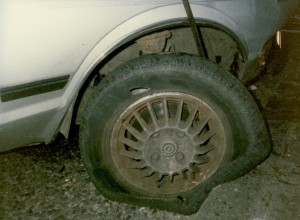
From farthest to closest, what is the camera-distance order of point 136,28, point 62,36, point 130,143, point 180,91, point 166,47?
point 166,47, point 130,143, point 180,91, point 136,28, point 62,36

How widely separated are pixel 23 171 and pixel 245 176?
187 centimetres

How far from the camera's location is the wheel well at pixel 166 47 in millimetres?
2586

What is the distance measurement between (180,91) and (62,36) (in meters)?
0.82

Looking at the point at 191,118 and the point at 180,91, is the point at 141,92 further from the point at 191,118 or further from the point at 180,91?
the point at 191,118

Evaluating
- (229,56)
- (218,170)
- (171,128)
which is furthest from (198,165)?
(229,56)

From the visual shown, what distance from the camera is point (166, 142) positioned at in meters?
2.54

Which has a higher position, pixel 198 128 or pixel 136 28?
pixel 136 28

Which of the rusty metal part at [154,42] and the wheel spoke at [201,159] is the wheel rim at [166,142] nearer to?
the wheel spoke at [201,159]

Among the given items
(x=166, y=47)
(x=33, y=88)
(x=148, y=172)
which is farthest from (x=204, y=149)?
(x=33, y=88)

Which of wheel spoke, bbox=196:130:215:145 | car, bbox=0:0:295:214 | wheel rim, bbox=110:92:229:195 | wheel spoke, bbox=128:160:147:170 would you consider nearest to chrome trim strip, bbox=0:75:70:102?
car, bbox=0:0:295:214

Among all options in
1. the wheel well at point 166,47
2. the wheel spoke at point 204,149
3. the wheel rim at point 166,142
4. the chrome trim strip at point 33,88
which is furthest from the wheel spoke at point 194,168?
the chrome trim strip at point 33,88

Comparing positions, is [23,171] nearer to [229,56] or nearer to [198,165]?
[198,165]

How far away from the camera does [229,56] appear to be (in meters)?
3.09

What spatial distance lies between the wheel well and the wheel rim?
0.41 metres
